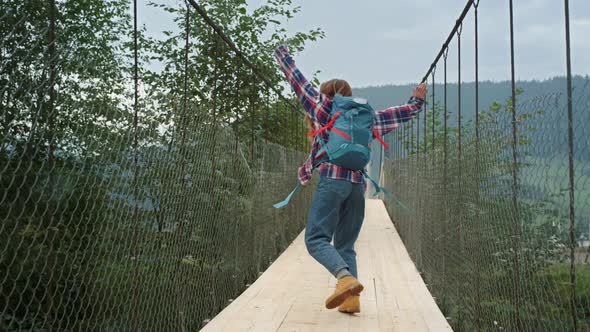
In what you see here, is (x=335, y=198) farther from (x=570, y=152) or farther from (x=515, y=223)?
(x=570, y=152)

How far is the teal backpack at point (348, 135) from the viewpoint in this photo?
3043mm

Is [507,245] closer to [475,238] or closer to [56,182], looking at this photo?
[475,238]

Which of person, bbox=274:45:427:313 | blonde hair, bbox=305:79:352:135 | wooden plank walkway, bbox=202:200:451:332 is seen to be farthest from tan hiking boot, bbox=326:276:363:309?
blonde hair, bbox=305:79:352:135

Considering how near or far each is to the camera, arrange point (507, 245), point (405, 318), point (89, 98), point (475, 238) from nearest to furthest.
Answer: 1. point (89, 98)
2. point (507, 245)
3. point (475, 238)
4. point (405, 318)

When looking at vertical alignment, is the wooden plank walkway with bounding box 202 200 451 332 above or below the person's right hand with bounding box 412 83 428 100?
below

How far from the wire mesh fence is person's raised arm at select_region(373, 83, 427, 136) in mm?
888

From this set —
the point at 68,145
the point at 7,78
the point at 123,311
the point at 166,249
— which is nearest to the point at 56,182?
the point at 68,145

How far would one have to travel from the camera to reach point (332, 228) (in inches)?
A: 123

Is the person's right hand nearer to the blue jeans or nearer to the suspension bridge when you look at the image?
the suspension bridge

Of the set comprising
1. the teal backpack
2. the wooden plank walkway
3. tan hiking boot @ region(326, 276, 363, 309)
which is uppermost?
the teal backpack

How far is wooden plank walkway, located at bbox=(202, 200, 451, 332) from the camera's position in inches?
118

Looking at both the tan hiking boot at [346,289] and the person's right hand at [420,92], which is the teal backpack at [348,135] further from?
the tan hiking boot at [346,289]

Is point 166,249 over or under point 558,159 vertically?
under

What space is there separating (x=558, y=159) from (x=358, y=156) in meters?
1.30
